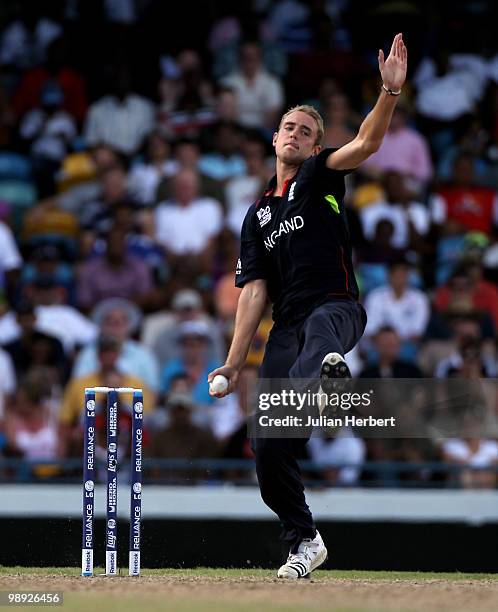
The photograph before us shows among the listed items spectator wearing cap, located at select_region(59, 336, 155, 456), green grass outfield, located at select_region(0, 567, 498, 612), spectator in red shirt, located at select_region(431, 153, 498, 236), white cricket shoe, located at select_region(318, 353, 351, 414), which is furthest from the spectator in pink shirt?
white cricket shoe, located at select_region(318, 353, 351, 414)

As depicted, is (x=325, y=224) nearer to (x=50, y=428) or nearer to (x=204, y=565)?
(x=204, y=565)

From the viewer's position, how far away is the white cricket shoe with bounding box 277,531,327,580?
757 centimetres

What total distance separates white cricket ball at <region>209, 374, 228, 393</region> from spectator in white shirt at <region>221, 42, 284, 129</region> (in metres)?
8.86

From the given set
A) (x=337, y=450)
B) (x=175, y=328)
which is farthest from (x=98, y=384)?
(x=337, y=450)

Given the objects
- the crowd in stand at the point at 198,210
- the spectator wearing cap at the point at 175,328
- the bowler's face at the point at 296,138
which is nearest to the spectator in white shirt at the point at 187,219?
the crowd in stand at the point at 198,210

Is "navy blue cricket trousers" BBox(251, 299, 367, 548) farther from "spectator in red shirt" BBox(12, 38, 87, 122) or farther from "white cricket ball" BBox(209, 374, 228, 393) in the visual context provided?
"spectator in red shirt" BBox(12, 38, 87, 122)

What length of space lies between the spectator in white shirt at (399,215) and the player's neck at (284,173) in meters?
6.73

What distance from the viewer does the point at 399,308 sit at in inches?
537

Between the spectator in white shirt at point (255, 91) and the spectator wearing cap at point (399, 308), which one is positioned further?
the spectator in white shirt at point (255, 91)

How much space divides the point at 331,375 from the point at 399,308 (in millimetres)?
6902

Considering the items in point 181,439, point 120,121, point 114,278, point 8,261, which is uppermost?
point 120,121

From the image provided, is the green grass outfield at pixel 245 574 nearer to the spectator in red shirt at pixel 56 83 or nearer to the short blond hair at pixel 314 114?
the short blond hair at pixel 314 114

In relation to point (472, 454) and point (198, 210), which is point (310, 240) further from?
point (198, 210)

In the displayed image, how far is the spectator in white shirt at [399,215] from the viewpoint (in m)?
14.6
